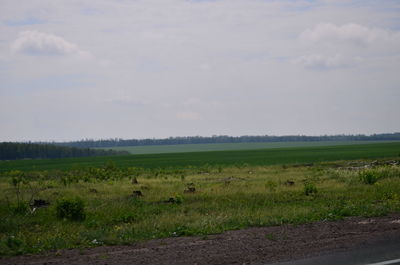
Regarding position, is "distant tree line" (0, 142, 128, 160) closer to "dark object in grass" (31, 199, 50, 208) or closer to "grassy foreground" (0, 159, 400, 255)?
"grassy foreground" (0, 159, 400, 255)

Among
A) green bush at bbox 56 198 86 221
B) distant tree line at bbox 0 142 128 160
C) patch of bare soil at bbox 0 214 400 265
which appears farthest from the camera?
distant tree line at bbox 0 142 128 160

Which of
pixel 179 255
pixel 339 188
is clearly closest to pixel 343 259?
pixel 179 255

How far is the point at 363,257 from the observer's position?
8.44 m

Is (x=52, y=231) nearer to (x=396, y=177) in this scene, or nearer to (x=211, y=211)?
(x=211, y=211)

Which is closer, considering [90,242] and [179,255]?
[179,255]

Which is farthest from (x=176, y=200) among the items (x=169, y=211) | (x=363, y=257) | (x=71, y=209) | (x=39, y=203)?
(x=363, y=257)

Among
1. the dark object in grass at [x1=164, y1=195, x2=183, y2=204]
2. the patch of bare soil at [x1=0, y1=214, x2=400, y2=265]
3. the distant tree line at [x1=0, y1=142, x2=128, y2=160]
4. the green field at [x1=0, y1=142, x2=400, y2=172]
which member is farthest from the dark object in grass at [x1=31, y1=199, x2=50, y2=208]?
the distant tree line at [x1=0, y1=142, x2=128, y2=160]

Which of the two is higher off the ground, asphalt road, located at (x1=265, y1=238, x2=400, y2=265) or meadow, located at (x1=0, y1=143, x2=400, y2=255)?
asphalt road, located at (x1=265, y1=238, x2=400, y2=265)

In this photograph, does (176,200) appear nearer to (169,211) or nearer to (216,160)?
(169,211)

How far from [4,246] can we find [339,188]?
15.6 meters

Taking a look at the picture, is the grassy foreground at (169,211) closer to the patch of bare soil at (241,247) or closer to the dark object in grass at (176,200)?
the dark object in grass at (176,200)

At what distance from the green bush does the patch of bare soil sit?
546 centimetres

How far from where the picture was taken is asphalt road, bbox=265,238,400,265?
8.09 meters

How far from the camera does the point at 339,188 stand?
21.5 m
